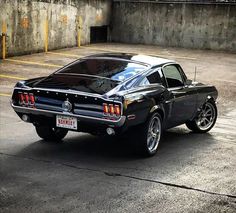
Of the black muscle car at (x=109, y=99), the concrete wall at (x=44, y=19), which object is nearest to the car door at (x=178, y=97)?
the black muscle car at (x=109, y=99)

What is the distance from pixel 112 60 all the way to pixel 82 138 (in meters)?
1.45

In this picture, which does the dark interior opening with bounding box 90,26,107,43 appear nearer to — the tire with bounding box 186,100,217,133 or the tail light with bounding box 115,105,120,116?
the tire with bounding box 186,100,217,133

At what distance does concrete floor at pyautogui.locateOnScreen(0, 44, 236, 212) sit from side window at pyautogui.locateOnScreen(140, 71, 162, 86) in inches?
40.8

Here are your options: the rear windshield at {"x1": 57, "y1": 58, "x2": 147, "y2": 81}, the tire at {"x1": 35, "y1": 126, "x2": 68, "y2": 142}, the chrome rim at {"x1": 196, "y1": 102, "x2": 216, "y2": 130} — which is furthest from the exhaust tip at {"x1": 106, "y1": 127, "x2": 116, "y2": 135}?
the chrome rim at {"x1": 196, "y1": 102, "x2": 216, "y2": 130}

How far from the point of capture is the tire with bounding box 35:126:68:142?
26.3ft

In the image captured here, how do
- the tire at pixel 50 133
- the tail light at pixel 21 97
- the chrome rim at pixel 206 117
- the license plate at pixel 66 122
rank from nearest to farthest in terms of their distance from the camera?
the license plate at pixel 66 122 < the tail light at pixel 21 97 < the tire at pixel 50 133 < the chrome rim at pixel 206 117

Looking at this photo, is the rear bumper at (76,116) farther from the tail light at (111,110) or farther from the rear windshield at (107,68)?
the rear windshield at (107,68)

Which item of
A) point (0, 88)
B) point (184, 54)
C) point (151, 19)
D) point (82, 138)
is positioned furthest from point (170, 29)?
point (82, 138)

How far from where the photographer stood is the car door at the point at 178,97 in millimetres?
8141

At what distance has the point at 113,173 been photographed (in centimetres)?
650

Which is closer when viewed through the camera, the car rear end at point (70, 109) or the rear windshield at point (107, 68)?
the car rear end at point (70, 109)

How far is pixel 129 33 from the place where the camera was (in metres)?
29.4

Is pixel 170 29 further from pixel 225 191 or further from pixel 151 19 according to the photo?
pixel 225 191

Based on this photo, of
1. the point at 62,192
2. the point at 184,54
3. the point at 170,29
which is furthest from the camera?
the point at 170,29
